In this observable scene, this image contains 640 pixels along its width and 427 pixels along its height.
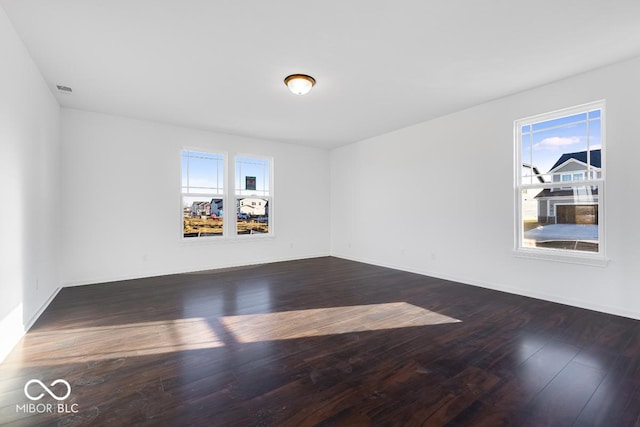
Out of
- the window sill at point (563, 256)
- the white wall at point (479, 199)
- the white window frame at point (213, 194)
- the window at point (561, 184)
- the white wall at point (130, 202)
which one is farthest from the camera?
the white window frame at point (213, 194)

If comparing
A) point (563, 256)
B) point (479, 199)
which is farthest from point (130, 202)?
point (563, 256)

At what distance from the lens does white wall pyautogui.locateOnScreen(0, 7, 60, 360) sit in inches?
97.2

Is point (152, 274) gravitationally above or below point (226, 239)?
below

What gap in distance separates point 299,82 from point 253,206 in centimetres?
356

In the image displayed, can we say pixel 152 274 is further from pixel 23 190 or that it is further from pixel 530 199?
pixel 530 199

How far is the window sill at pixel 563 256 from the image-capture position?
339cm

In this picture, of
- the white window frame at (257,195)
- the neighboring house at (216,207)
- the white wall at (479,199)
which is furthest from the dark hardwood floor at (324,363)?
the white window frame at (257,195)

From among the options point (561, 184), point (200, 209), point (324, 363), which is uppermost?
point (561, 184)

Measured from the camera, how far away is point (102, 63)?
3.25 metres

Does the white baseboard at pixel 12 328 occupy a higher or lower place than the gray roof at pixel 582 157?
lower

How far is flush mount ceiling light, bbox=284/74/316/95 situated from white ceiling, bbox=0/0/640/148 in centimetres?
9

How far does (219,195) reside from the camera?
6.07m

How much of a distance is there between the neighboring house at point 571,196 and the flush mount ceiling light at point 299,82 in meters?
3.32

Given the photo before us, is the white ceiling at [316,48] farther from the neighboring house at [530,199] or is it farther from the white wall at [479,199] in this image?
the neighboring house at [530,199]
